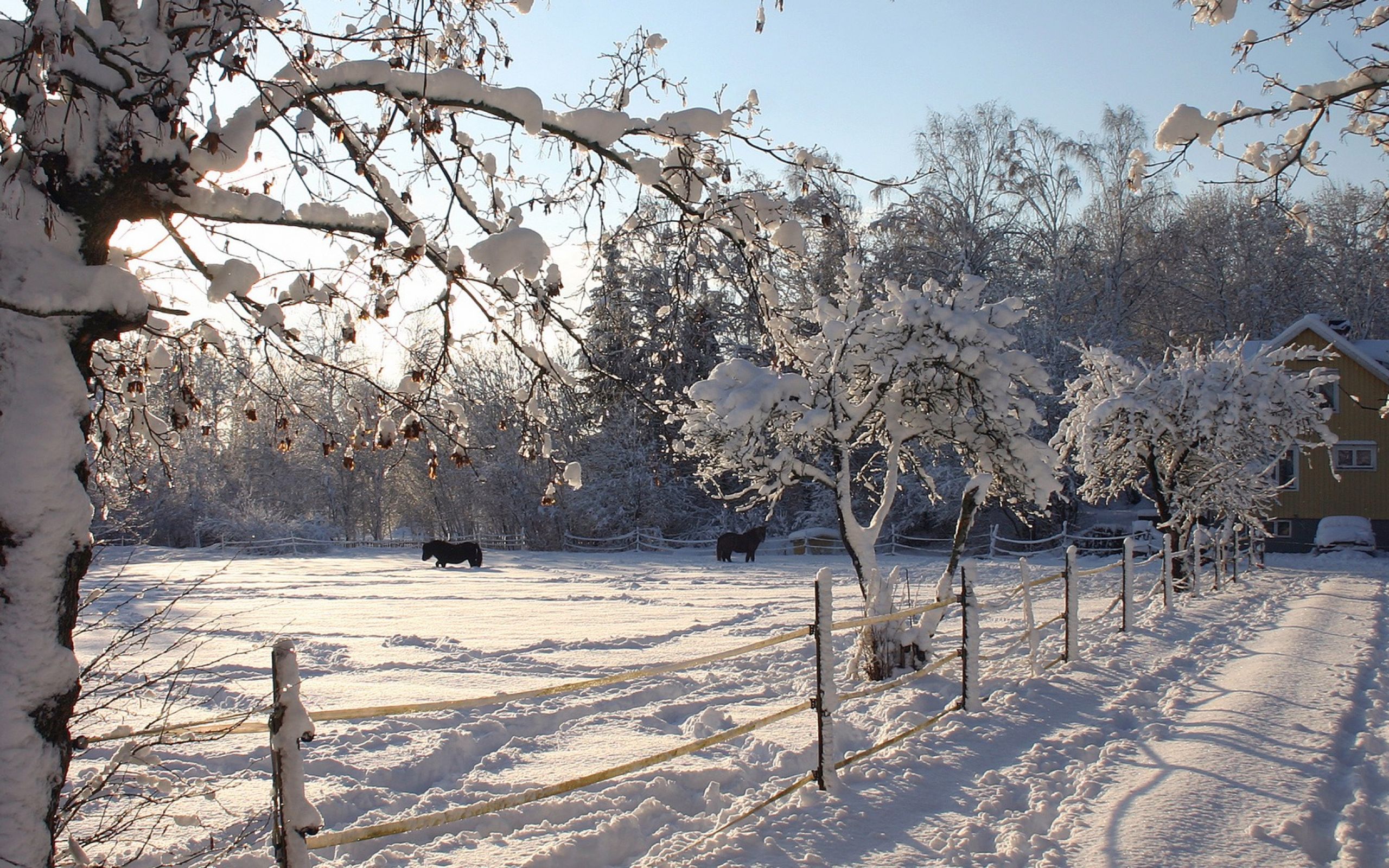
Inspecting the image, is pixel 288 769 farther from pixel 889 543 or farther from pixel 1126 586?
pixel 889 543

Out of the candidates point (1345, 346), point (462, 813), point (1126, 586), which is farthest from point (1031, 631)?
point (1345, 346)

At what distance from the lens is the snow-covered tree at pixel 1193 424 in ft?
61.0

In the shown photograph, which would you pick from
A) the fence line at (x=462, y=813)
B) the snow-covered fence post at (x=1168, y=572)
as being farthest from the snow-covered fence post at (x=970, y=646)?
the snow-covered fence post at (x=1168, y=572)

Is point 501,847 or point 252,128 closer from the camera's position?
point 252,128

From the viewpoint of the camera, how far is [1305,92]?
4.55m

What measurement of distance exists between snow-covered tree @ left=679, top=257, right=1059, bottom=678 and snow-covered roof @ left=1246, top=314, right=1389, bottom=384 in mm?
24052

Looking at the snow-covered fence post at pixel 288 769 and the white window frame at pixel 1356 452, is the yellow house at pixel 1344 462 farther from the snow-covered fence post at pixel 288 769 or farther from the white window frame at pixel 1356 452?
the snow-covered fence post at pixel 288 769

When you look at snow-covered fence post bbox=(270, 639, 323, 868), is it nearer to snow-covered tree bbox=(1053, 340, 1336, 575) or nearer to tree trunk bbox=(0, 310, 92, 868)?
tree trunk bbox=(0, 310, 92, 868)

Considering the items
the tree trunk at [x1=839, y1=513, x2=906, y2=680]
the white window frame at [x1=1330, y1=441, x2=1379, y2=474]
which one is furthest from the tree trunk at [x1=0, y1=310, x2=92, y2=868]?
the white window frame at [x1=1330, y1=441, x2=1379, y2=474]

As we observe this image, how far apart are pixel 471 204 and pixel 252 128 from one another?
100cm

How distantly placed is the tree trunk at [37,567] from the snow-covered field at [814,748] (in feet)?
2.83

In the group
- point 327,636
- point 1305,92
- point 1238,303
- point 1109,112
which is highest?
point 1109,112

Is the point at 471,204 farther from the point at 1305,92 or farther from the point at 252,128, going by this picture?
the point at 1305,92

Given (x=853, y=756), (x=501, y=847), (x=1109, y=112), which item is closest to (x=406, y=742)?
(x=501, y=847)
